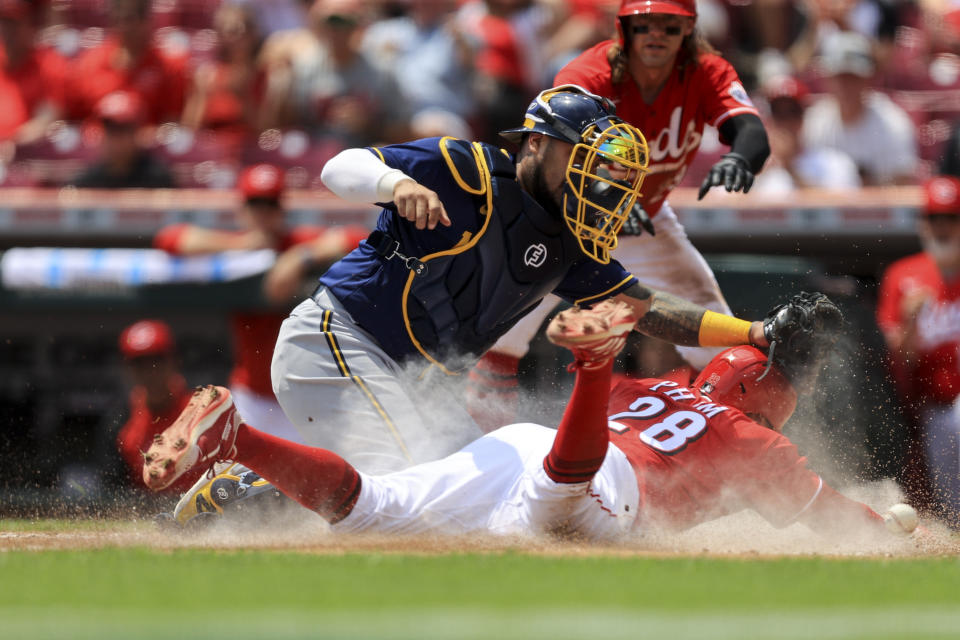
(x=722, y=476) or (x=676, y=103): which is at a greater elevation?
(x=676, y=103)

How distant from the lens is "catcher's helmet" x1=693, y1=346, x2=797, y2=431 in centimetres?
495

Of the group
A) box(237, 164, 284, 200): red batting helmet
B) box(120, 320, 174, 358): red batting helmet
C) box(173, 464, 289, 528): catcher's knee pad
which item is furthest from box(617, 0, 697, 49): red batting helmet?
box(120, 320, 174, 358): red batting helmet

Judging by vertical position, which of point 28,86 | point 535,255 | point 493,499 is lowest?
point 28,86

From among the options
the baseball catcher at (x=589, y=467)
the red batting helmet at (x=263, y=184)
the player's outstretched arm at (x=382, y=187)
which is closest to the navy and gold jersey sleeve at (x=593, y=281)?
the baseball catcher at (x=589, y=467)

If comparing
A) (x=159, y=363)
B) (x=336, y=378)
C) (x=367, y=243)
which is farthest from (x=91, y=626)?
(x=159, y=363)

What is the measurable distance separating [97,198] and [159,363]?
55.8 inches

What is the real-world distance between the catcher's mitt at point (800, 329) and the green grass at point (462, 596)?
40.3 inches

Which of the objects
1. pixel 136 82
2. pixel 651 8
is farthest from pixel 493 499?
pixel 136 82

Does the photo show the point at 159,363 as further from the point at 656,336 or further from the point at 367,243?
the point at 656,336

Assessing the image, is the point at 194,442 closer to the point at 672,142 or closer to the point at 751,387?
the point at 751,387

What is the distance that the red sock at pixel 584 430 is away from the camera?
408cm

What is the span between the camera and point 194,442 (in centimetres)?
402

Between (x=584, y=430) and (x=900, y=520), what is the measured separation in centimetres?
147

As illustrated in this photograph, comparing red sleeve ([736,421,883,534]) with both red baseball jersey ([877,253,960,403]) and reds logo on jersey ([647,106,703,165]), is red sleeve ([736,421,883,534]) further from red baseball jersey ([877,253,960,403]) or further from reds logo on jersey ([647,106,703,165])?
red baseball jersey ([877,253,960,403])
